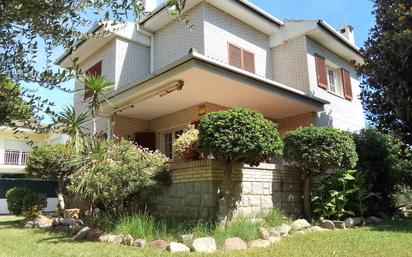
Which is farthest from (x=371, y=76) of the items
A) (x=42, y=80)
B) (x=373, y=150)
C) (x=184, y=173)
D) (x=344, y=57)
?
(x=42, y=80)

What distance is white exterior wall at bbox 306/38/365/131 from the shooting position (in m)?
15.8

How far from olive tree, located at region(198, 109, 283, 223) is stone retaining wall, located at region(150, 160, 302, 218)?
1.15 ft

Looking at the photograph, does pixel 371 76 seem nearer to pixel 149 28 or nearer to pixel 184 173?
pixel 184 173

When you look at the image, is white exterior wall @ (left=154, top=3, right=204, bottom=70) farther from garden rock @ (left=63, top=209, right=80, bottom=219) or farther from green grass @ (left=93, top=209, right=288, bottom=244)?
green grass @ (left=93, top=209, right=288, bottom=244)

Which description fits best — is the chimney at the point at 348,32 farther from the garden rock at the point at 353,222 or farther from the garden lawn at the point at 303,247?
the garden lawn at the point at 303,247

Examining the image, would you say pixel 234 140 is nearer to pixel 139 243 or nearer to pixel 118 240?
pixel 139 243

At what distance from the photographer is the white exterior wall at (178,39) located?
580 inches

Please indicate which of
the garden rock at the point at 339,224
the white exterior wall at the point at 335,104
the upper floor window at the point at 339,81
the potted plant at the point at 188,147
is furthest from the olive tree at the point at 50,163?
the upper floor window at the point at 339,81

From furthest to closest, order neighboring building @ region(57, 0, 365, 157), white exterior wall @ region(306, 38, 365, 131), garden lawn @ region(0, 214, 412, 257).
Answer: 1. white exterior wall @ region(306, 38, 365, 131)
2. neighboring building @ region(57, 0, 365, 157)
3. garden lawn @ region(0, 214, 412, 257)

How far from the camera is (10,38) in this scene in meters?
3.13

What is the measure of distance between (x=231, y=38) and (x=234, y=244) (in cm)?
1010

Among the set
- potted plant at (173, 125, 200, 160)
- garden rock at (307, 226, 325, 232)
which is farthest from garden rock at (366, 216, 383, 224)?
potted plant at (173, 125, 200, 160)

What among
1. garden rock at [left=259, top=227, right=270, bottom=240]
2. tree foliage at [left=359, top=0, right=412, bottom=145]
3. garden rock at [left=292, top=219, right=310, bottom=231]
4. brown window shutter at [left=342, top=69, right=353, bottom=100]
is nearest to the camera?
garden rock at [left=259, top=227, right=270, bottom=240]

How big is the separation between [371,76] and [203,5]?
22.4 feet
